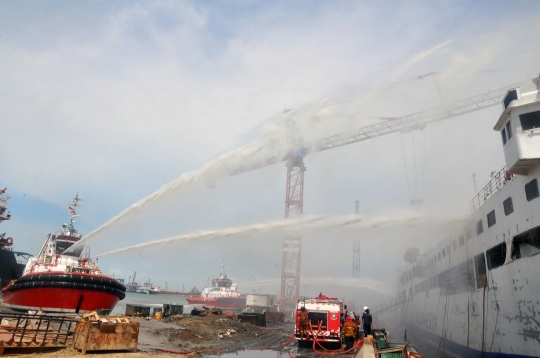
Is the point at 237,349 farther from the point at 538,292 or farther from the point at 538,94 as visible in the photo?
the point at 538,94

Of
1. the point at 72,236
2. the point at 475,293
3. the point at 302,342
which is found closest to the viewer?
the point at 302,342

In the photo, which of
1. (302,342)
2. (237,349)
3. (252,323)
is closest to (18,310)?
(252,323)

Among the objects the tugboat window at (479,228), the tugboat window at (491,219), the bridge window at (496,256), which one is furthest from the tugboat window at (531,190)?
the tugboat window at (479,228)

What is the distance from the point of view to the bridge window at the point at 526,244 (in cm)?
1442

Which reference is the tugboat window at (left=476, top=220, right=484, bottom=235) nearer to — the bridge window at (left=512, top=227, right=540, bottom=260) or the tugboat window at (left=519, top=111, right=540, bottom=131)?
the bridge window at (left=512, top=227, right=540, bottom=260)

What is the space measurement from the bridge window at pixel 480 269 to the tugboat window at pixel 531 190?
240 inches

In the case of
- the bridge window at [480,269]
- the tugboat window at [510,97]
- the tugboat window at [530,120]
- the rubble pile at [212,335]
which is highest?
the tugboat window at [510,97]

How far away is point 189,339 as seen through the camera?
64.4ft

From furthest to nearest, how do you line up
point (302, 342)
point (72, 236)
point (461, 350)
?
point (72, 236) → point (461, 350) → point (302, 342)

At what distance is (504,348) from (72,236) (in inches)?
1411

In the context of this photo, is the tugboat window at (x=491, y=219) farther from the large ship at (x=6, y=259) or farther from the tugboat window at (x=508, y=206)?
the large ship at (x=6, y=259)

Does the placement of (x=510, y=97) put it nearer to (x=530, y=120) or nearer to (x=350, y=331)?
(x=530, y=120)

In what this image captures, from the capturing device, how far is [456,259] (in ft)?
85.5

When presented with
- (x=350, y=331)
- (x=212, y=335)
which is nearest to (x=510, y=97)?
(x=350, y=331)
